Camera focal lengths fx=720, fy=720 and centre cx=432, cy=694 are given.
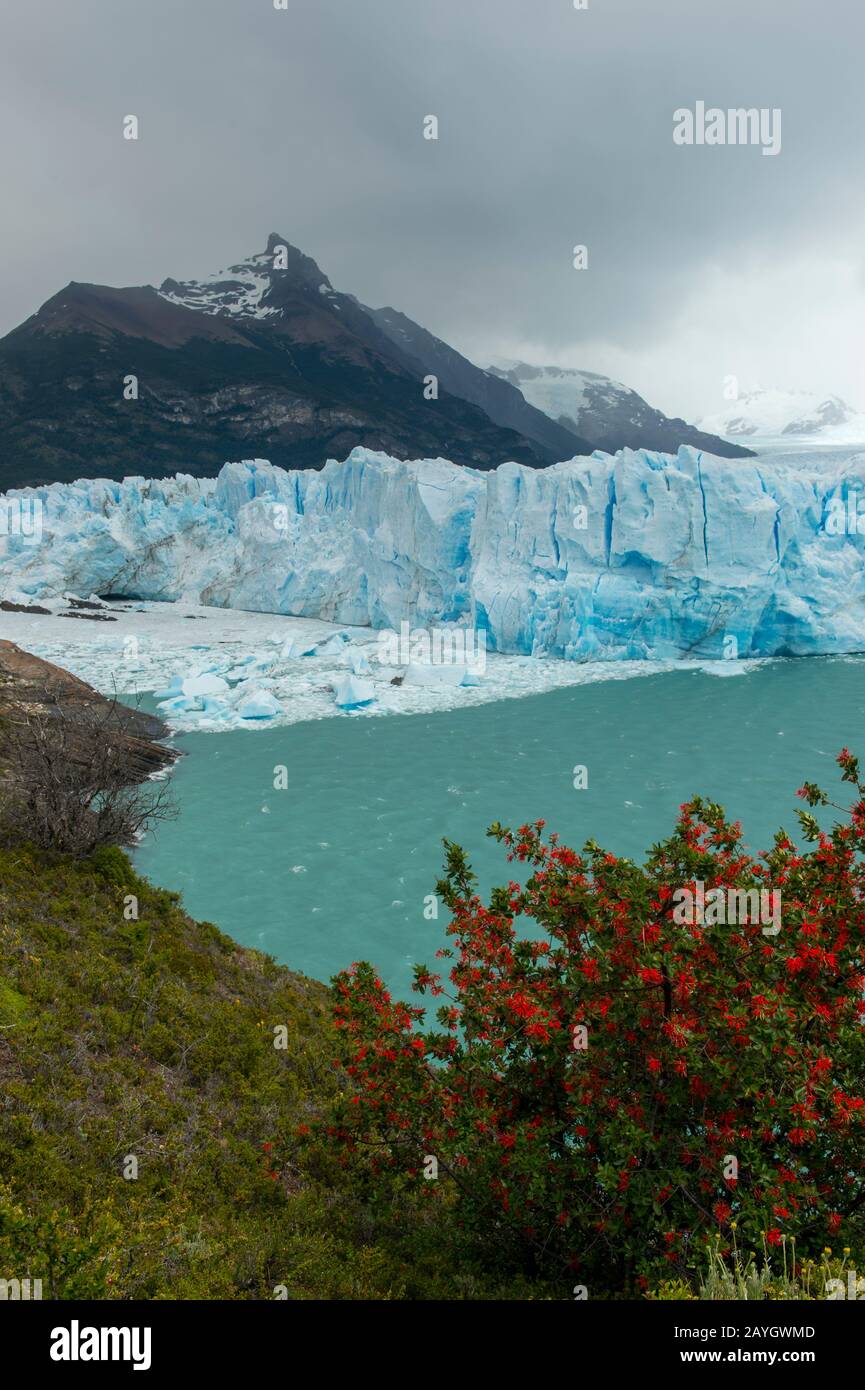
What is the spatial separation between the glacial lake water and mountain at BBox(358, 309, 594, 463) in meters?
125

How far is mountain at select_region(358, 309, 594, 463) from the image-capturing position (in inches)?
6294

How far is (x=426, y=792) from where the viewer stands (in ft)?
63.6

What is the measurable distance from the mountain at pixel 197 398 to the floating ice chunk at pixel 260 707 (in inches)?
3238

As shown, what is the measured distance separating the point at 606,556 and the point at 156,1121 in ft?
112

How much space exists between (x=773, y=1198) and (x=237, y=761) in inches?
791

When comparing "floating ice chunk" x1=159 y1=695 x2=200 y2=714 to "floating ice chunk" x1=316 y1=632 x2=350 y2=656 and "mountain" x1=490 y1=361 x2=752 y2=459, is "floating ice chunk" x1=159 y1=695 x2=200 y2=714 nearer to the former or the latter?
"floating ice chunk" x1=316 y1=632 x2=350 y2=656

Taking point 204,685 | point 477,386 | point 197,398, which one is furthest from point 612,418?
point 204,685

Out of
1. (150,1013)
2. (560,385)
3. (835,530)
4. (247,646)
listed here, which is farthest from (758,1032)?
(560,385)

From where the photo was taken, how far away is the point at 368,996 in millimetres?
5289

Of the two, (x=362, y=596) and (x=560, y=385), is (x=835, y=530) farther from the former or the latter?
(x=560, y=385)

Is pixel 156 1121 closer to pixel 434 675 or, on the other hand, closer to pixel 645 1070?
pixel 645 1070

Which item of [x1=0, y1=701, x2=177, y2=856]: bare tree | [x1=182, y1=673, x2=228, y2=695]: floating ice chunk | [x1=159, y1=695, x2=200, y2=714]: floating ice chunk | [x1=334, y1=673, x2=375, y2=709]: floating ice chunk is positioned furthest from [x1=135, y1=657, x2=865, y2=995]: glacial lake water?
[x1=182, y1=673, x2=228, y2=695]: floating ice chunk

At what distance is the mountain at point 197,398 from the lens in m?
105
